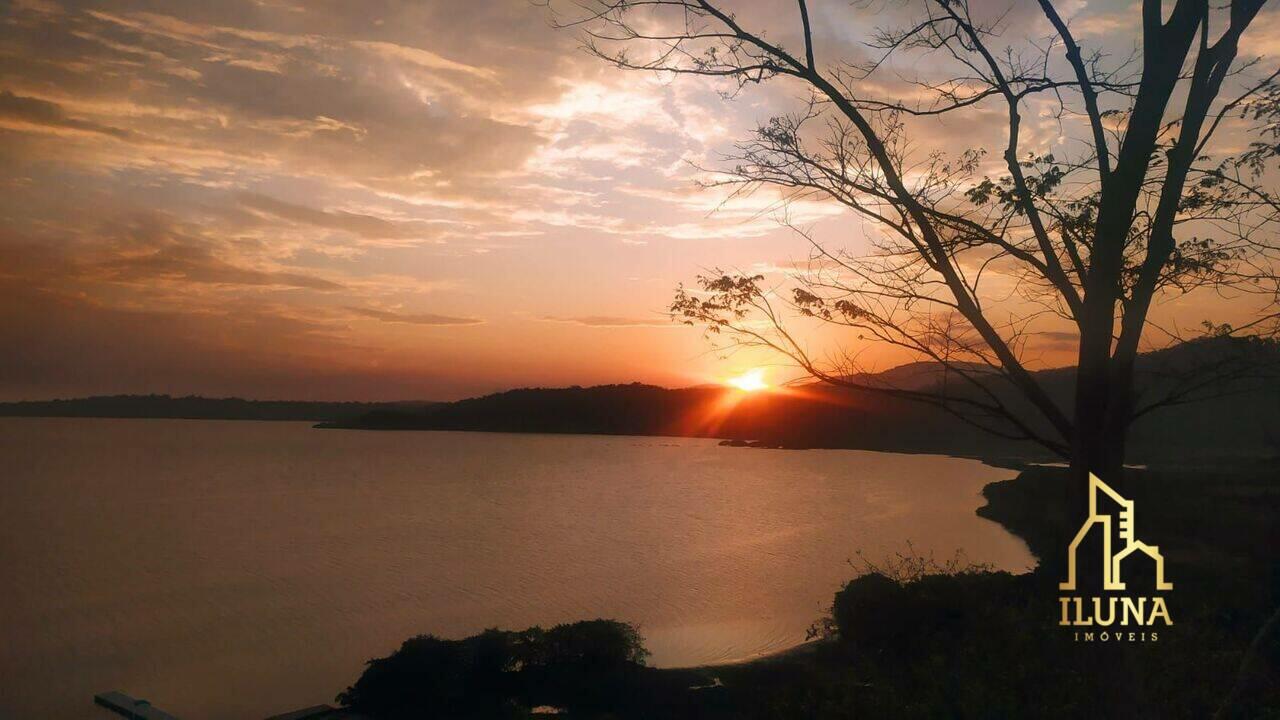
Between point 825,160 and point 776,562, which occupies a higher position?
point 825,160

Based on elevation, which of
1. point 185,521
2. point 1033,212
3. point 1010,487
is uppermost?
point 1033,212

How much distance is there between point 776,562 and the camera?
38.3 meters

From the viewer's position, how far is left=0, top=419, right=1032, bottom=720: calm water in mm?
23047

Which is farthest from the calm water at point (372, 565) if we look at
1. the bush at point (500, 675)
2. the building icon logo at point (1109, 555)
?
the building icon logo at point (1109, 555)

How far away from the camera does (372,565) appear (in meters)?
38.5

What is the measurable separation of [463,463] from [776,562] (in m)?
79.5

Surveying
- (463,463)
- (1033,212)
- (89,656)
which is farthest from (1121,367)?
(463,463)

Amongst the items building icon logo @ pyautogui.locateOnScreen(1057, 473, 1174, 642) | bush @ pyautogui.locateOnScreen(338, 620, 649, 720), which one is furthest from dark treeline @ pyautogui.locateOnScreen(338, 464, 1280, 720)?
building icon logo @ pyautogui.locateOnScreen(1057, 473, 1174, 642)

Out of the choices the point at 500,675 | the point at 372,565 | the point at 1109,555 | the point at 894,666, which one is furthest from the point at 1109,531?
the point at 372,565

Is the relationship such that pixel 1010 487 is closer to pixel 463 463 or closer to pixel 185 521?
pixel 185 521

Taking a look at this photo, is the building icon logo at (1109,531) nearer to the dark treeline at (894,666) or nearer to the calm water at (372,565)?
the dark treeline at (894,666)

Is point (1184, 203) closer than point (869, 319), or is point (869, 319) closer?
point (1184, 203)

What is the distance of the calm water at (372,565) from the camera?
23047mm

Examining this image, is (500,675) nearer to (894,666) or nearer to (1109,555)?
(894,666)
